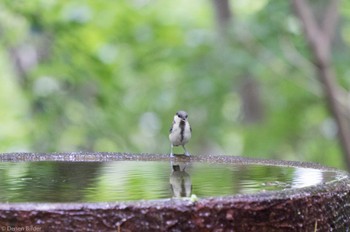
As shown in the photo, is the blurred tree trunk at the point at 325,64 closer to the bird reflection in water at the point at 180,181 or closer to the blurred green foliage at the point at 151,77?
the blurred green foliage at the point at 151,77

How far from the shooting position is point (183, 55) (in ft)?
30.3

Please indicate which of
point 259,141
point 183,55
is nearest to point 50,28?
point 183,55

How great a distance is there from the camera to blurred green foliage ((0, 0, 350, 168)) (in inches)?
315

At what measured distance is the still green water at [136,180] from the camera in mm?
2838

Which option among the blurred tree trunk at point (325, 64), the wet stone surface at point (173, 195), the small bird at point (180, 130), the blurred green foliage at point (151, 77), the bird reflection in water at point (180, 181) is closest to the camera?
the wet stone surface at point (173, 195)

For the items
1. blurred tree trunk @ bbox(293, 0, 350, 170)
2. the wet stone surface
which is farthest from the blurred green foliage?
the wet stone surface

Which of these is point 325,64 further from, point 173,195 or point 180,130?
point 173,195

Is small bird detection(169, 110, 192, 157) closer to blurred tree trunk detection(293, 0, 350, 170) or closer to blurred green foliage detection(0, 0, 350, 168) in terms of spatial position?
blurred tree trunk detection(293, 0, 350, 170)

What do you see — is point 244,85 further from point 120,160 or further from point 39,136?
point 120,160

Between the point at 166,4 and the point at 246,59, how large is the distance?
584cm

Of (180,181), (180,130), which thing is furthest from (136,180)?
(180,130)

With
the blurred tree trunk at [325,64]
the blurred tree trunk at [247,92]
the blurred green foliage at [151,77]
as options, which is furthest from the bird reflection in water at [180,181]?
the blurred tree trunk at [247,92]

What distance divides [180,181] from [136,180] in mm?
243

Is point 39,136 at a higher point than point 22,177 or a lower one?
higher
